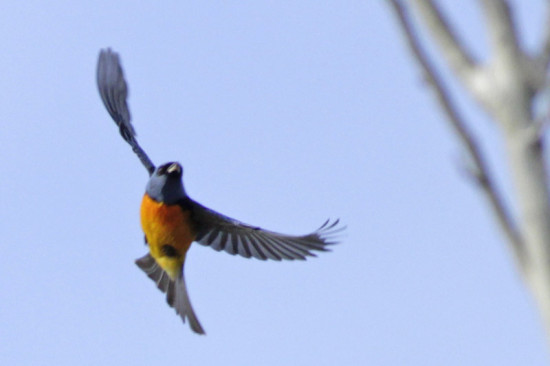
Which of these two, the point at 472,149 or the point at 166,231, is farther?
the point at 166,231

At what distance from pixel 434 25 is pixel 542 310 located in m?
0.69

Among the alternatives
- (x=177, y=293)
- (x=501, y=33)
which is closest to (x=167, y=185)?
(x=177, y=293)

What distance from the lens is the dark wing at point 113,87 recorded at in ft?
39.2

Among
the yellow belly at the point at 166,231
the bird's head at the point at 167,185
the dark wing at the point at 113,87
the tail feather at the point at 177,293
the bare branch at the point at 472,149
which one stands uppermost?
the dark wing at the point at 113,87

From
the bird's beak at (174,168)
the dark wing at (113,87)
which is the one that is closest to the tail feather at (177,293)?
the bird's beak at (174,168)

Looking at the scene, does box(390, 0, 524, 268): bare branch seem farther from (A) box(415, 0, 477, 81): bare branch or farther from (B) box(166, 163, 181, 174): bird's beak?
(B) box(166, 163, 181, 174): bird's beak

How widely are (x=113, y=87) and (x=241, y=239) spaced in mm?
2726

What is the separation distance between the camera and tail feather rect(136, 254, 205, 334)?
10.5 metres

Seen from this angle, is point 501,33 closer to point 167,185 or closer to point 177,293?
point 167,185

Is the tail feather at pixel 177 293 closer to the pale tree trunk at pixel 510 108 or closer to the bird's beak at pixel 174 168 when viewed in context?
the bird's beak at pixel 174 168

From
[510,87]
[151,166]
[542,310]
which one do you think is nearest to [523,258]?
[542,310]

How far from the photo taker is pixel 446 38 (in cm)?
222

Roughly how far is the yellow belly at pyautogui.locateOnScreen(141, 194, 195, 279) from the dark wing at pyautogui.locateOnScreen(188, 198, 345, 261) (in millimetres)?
217

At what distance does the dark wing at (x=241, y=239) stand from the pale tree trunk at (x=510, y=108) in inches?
318
